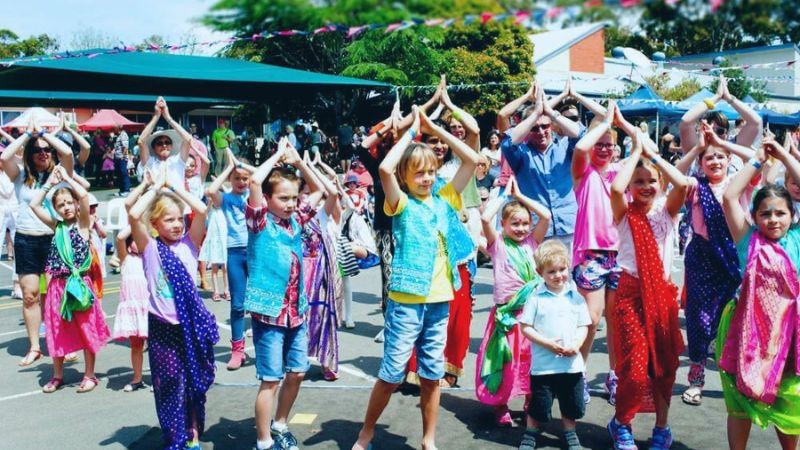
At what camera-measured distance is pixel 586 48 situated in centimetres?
3919

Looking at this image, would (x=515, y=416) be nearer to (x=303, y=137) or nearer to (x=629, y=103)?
(x=629, y=103)

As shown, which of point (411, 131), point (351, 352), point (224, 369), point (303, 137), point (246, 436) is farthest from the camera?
point (303, 137)

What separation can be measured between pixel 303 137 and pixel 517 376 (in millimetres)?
20786

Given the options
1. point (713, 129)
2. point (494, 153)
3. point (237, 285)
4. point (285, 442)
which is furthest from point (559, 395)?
point (494, 153)

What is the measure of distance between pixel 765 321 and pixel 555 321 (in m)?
1.07

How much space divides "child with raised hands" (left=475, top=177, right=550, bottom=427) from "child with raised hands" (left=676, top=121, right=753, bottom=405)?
Result: 3.13ft

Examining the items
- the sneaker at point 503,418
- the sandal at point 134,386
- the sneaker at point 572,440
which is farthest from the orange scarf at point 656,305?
the sandal at point 134,386

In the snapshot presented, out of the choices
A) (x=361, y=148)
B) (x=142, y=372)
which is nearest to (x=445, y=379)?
(x=361, y=148)

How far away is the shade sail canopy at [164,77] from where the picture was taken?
17.5 ft

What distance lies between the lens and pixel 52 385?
18.5 feet

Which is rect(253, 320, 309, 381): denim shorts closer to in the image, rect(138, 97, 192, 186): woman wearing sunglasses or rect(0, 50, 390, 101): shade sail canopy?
rect(0, 50, 390, 101): shade sail canopy

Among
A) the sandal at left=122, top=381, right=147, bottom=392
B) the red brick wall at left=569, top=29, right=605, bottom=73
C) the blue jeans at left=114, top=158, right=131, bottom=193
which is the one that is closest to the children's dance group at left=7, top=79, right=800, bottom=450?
the sandal at left=122, top=381, right=147, bottom=392

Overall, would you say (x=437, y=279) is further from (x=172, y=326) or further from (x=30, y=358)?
(x=30, y=358)

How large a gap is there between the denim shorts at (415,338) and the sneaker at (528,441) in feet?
2.08
